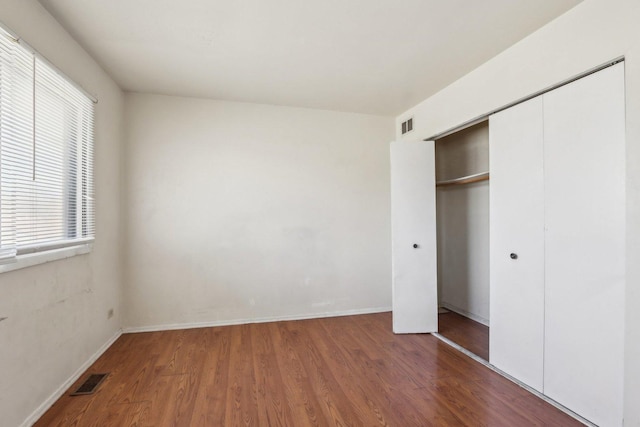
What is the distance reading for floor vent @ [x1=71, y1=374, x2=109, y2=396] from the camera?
220 cm

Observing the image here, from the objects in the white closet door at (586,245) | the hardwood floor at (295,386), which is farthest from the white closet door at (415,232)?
the white closet door at (586,245)

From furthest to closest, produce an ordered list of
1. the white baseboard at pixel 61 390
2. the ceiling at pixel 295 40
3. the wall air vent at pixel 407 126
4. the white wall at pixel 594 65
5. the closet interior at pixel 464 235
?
the wall air vent at pixel 407 126 < the closet interior at pixel 464 235 < the ceiling at pixel 295 40 < the white baseboard at pixel 61 390 < the white wall at pixel 594 65

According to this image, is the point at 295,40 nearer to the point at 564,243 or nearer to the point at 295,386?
the point at 564,243

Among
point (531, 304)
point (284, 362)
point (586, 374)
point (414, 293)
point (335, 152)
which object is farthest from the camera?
point (335, 152)

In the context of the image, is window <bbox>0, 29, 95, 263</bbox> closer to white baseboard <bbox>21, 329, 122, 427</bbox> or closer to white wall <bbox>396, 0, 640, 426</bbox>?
white baseboard <bbox>21, 329, 122, 427</bbox>

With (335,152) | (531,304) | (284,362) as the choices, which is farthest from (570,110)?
(284,362)

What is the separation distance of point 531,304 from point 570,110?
4.63 ft

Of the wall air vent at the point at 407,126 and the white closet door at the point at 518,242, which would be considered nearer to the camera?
the white closet door at the point at 518,242

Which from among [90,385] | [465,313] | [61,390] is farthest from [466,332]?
[61,390]

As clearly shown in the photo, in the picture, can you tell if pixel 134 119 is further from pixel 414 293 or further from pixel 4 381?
pixel 414 293

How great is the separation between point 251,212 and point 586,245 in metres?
3.11

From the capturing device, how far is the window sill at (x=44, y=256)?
170 centimetres

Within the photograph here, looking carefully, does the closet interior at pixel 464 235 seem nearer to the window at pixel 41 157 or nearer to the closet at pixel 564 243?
the closet at pixel 564 243

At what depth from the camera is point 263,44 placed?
7.89 ft
